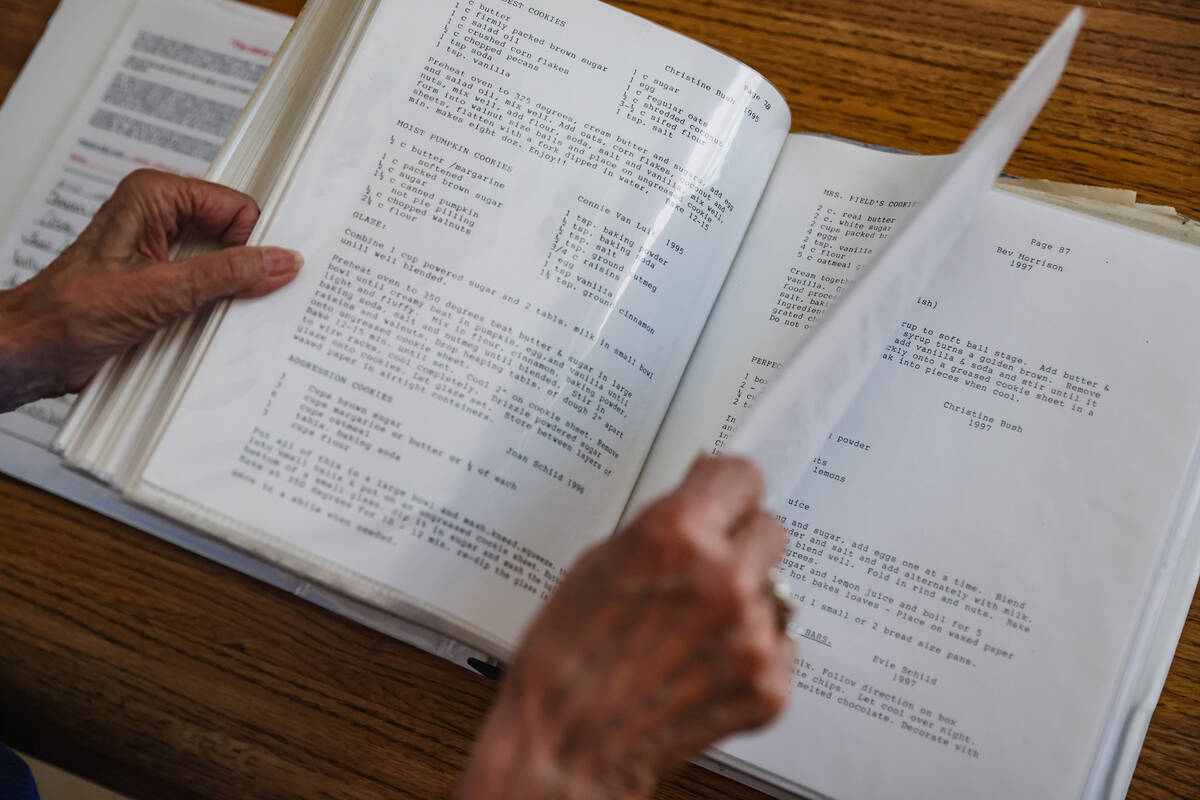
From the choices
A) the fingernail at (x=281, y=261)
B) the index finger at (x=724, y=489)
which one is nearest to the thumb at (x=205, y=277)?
the fingernail at (x=281, y=261)

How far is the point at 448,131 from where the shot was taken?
1.48ft

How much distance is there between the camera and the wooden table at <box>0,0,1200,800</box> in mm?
486

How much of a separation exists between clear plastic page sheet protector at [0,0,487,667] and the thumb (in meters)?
0.16

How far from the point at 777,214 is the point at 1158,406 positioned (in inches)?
8.9

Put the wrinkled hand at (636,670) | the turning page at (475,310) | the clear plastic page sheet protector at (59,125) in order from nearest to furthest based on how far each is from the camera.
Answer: the wrinkled hand at (636,670)
the turning page at (475,310)
the clear plastic page sheet protector at (59,125)

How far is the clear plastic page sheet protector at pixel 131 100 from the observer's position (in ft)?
1.90

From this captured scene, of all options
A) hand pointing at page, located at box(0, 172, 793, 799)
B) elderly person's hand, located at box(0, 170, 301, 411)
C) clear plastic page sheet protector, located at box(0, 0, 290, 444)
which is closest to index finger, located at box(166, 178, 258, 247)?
elderly person's hand, located at box(0, 170, 301, 411)

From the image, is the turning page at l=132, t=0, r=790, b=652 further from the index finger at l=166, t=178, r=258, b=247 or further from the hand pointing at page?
the hand pointing at page

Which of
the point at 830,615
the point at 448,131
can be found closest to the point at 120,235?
the point at 448,131

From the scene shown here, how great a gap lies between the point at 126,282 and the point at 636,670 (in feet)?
1.10

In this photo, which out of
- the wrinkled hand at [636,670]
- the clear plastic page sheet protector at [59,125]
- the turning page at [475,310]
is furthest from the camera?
the clear plastic page sheet protector at [59,125]

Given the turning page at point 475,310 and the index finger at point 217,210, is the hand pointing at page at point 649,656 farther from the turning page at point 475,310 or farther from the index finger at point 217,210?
the index finger at point 217,210

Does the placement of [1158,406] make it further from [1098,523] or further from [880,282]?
[880,282]

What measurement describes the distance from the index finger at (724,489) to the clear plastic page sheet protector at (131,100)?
48 cm
